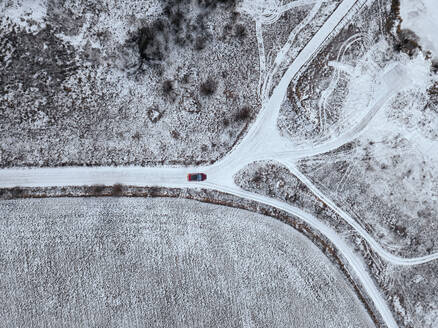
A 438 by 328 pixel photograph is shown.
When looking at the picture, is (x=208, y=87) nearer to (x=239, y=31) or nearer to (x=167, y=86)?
(x=167, y=86)

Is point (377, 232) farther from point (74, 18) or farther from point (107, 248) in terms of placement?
point (74, 18)

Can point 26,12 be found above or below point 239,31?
above

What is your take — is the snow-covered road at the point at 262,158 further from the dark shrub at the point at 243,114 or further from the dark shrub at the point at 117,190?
the dark shrub at the point at 243,114

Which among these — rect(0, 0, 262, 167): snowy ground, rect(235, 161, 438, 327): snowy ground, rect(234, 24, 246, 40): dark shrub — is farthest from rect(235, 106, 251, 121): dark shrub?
rect(234, 24, 246, 40): dark shrub

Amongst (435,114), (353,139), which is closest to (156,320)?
(353,139)

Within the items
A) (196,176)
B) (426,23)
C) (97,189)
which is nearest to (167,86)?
(196,176)

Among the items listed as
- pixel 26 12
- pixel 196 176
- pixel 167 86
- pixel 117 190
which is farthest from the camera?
pixel 167 86
